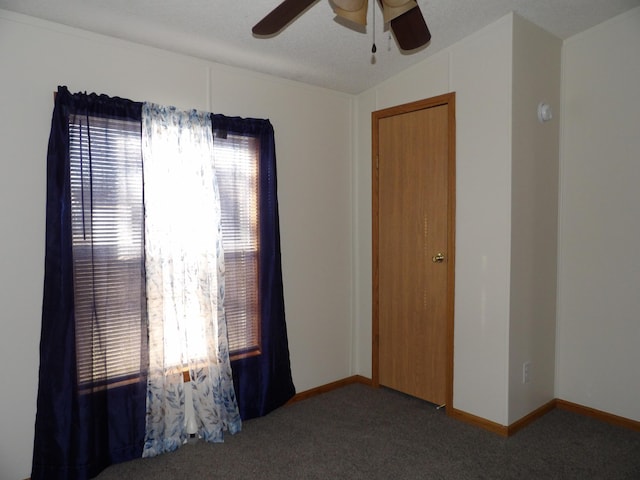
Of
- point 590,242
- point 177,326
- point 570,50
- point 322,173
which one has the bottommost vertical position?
point 177,326

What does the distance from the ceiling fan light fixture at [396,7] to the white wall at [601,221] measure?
196 cm

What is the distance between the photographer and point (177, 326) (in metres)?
2.68

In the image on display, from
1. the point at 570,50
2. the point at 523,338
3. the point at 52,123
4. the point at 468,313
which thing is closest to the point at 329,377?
the point at 468,313

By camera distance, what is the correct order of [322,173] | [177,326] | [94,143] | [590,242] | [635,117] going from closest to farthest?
1. [94,143]
2. [177,326]
3. [635,117]
4. [590,242]
5. [322,173]

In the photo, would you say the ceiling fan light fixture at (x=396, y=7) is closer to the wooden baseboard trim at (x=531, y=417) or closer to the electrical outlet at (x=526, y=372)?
the electrical outlet at (x=526, y=372)

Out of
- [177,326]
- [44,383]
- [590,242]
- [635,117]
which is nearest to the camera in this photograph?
[44,383]

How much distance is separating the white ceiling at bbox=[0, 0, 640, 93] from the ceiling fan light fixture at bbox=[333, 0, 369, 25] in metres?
0.69

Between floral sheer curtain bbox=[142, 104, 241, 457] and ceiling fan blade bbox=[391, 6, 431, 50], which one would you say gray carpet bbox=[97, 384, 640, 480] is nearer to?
floral sheer curtain bbox=[142, 104, 241, 457]

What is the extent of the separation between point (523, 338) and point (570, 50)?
2045 mm

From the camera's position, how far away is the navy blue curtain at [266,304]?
3037 mm

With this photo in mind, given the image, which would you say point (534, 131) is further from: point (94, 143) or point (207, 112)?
point (94, 143)

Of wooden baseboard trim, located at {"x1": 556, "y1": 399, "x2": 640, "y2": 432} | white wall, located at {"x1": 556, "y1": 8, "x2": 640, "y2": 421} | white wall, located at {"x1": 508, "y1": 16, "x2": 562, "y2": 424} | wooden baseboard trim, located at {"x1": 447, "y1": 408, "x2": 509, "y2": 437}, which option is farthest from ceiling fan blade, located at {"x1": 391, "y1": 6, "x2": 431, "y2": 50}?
wooden baseboard trim, located at {"x1": 556, "y1": 399, "x2": 640, "y2": 432}

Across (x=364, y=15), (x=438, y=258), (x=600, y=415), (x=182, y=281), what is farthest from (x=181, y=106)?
(x=600, y=415)

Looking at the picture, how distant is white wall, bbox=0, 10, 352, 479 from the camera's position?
2236 mm
